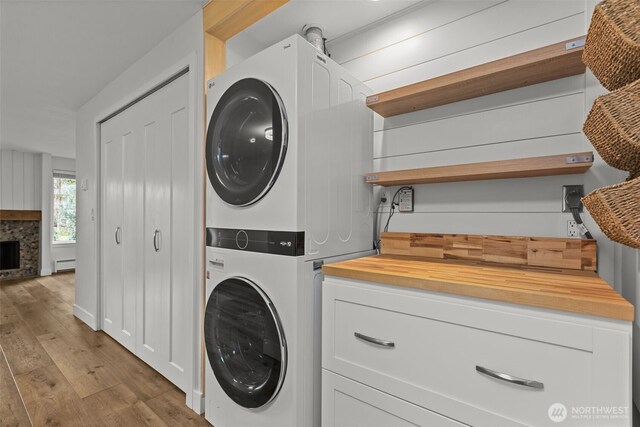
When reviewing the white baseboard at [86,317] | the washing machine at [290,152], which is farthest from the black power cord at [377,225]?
the white baseboard at [86,317]

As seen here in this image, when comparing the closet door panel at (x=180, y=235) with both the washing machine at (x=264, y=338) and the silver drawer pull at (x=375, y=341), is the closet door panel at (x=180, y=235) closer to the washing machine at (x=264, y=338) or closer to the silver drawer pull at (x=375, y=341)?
the washing machine at (x=264, y=338)

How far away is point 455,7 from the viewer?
1661mm

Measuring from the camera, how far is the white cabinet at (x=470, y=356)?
0.76m

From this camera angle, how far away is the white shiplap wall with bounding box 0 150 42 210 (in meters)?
5.85

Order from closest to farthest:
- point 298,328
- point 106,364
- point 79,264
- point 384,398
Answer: point 384,398
point 298,328
point 106,364
point 79,264

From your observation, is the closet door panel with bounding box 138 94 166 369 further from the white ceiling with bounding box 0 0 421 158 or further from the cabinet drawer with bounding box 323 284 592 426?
the cabinet drawer with bounding box 323 284 592 426

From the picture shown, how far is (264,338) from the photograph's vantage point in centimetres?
138

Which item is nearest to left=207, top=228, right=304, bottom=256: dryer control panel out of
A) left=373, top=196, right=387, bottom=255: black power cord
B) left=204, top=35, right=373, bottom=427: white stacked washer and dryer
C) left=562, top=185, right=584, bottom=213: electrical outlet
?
left=204, top=35, right=373, bottom=427: white stacked washer and dryer

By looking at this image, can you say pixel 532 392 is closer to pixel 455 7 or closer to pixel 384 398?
pixel 384 398

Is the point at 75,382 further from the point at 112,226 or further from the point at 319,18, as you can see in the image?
the point at 319,18

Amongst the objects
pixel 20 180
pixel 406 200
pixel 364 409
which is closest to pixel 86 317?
pixel 364 409

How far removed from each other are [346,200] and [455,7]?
121 cm

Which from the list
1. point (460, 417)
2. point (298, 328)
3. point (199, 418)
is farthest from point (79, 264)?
point (460, 417)

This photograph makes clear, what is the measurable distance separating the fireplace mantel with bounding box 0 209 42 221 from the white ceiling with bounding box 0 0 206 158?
3.11 metres
